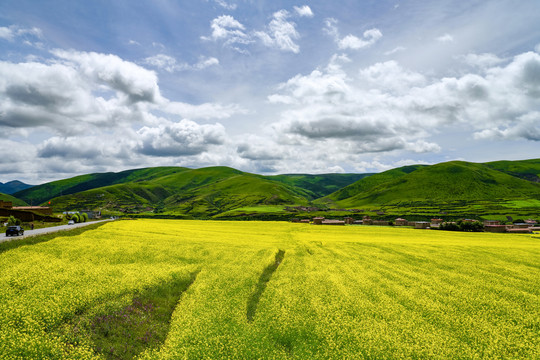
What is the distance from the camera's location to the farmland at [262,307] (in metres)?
14.3

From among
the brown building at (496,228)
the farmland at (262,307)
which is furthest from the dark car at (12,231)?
the brown building at (496,228)

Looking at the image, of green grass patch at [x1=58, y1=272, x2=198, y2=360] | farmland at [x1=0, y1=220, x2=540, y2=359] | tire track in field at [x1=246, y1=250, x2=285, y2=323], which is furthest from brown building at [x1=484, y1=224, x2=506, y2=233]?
green grass patch at [x1=58, y1=272, x2=198, y2=360]

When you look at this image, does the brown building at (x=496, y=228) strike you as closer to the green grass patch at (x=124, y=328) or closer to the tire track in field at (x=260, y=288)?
the tire track in field at (x=260, y=288)

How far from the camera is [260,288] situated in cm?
2341

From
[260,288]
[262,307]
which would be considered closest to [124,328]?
[262,307]

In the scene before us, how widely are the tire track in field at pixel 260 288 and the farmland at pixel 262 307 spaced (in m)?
0.12

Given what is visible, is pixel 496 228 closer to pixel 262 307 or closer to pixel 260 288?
pixel 260 288

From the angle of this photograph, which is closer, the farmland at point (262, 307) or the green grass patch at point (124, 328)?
the green grass patch at point (124, 328)

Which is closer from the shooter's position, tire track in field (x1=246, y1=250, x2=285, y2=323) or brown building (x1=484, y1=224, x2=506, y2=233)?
tire track in field (x1=246, y1=250, x2=285, y2=323)

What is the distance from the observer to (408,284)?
78.9ft

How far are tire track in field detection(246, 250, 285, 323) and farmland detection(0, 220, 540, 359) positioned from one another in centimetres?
12

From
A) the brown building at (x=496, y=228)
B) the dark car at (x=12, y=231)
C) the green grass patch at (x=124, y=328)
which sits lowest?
the green grass patch at (x=124, y=328)

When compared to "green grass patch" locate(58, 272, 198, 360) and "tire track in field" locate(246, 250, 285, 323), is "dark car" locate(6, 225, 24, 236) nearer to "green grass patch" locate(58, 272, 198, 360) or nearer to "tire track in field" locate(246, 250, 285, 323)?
"green grass patch" locate(58, 272, 198, 360)

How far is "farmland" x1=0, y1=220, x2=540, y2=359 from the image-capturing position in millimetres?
14263
